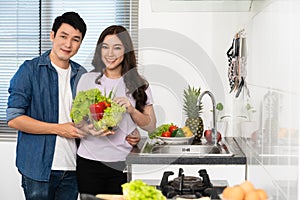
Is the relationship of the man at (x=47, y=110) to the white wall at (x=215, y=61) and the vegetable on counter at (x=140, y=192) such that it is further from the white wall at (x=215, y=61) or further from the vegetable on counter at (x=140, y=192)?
the vegetable on counter at (x=140, y=192)

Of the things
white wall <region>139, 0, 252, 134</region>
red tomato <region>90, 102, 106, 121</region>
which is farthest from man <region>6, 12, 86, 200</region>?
white wall <region>139, 0, 252, 134</region>

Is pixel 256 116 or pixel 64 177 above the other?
pixel 256 116

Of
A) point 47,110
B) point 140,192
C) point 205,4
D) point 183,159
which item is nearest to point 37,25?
point 47,110

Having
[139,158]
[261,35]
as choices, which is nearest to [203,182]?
[139,158]

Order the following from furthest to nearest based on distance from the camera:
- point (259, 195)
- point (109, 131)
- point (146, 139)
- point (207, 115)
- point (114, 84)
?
1. point (207, 115)
2. point (146, 139)
3. point (114, 84)
4. point (109, 131)
5. point (259, 195)

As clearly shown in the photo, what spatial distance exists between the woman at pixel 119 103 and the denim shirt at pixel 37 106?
0.51 feet

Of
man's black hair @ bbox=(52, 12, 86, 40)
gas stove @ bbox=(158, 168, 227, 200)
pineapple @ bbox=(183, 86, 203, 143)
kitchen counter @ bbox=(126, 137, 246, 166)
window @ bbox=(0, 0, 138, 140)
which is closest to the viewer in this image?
gas stove @ bbox=(158, 168, 227, 200)

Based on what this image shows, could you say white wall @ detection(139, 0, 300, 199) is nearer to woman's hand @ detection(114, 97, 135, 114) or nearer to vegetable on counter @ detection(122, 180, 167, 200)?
vegetable on counter @ detection(122, 180, 167, 200)

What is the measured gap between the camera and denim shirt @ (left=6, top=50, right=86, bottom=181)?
2564 millimetres

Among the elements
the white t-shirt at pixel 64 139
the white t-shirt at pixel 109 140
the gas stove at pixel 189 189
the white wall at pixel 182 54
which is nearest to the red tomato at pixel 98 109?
the white t-shirt at pixel 109 140

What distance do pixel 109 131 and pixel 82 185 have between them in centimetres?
32

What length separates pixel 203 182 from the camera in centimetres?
188

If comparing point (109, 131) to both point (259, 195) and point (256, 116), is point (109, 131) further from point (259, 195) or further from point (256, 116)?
point (259, 195)

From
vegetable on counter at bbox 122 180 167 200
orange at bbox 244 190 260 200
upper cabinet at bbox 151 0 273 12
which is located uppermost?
upper cabinet at bbox 151 0 273 12
